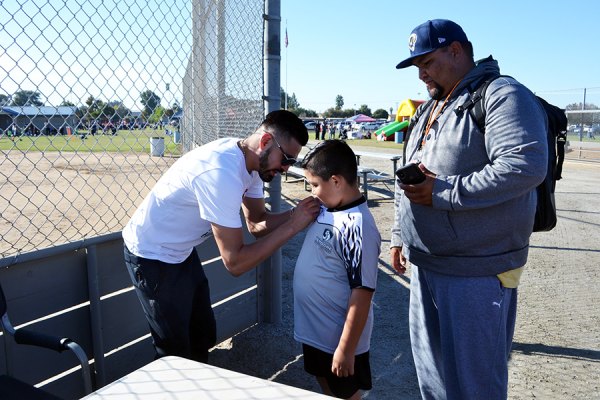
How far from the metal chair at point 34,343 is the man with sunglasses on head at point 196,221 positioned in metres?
0.50

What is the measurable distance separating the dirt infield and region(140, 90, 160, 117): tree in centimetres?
190

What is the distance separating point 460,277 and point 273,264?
231 centimetres

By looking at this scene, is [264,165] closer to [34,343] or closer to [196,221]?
[196,221]

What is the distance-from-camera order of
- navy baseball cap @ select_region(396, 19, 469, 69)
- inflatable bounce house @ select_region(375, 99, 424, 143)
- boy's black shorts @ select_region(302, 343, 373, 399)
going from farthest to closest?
inflatable bounce house @ select_region(375, 99, 424, 143), boy's black shorts @ select_region(302, 343, 373, 399), navy baseball cap @ select_region(396, 19, 469, 69)

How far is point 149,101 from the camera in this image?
347 centimetres

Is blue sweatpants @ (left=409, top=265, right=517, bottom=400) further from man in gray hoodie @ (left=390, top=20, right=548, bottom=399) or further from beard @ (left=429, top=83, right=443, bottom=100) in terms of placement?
beard @ (left=429, top=83, right=443, bottom=100)

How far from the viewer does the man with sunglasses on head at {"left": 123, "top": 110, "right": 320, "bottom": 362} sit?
241 centimetres

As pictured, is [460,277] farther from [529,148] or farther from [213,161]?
[213,161]

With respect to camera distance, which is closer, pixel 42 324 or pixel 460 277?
pixel 460 277

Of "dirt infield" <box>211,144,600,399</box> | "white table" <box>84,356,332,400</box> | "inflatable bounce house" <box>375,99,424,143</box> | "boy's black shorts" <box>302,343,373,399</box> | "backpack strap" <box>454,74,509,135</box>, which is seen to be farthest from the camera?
"inflatable bounce house" <box>375,99,424,143</box>

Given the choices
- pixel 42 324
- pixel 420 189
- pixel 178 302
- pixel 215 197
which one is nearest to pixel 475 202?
pixel 420 189

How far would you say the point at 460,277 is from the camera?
2258mm

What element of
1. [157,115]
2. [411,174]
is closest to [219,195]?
[411,174]

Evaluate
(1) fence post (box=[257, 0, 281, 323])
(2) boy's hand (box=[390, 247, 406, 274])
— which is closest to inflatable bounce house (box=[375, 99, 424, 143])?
(1) fence post (box=[257, 0, 281, 323])
